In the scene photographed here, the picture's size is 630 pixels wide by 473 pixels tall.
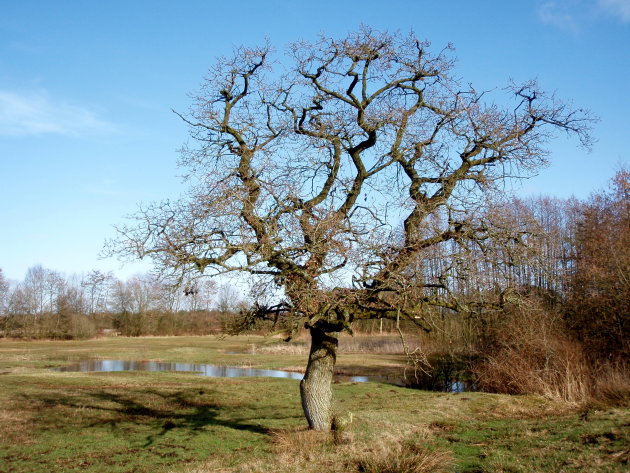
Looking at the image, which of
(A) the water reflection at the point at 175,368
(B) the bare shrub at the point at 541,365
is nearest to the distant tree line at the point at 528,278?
(B) the bare shrub at the point at 541,365

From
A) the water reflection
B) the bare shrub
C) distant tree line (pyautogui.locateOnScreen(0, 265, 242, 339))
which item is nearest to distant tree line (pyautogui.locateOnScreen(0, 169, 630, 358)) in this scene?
the bare shrub

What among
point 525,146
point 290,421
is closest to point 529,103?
point 525,146

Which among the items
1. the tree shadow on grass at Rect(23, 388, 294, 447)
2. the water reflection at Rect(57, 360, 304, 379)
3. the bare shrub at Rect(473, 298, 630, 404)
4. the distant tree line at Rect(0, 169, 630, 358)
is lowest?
the water reflection at Rect(57, 360, 304, 379)

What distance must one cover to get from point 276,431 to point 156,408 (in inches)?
265

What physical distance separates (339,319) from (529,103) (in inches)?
290

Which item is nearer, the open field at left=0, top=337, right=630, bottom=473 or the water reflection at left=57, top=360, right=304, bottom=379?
the open field at left=0, top=337, right=630, bottom=473

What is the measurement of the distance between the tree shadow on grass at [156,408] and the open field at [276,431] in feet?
Result: 0.13

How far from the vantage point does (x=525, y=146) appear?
12891 mm

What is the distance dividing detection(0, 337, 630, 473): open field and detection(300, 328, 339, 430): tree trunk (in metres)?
0.52

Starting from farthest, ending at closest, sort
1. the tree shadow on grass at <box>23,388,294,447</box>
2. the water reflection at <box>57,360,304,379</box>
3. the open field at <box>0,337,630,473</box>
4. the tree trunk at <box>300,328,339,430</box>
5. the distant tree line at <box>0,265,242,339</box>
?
the distant tree line at <box>0,265,242,339</box>
the water reflection at <box>57,360,304,379</box>
the tree shadow on grass at <box>23,388,294,447</box>
the tree trunk at <box>300,328,339,430</box>
the open field at <box>0,337,630,473</box>

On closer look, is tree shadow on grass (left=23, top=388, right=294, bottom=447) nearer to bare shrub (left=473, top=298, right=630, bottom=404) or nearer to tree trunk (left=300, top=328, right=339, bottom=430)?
tree trunk (left=300, top=328, right=339, bottom=430)

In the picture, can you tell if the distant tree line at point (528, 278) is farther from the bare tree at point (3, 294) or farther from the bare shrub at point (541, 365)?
the bare tree at point (3, 294)

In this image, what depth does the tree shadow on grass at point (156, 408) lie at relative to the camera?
15.8 metres

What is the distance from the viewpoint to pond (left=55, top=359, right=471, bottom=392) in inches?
1118
